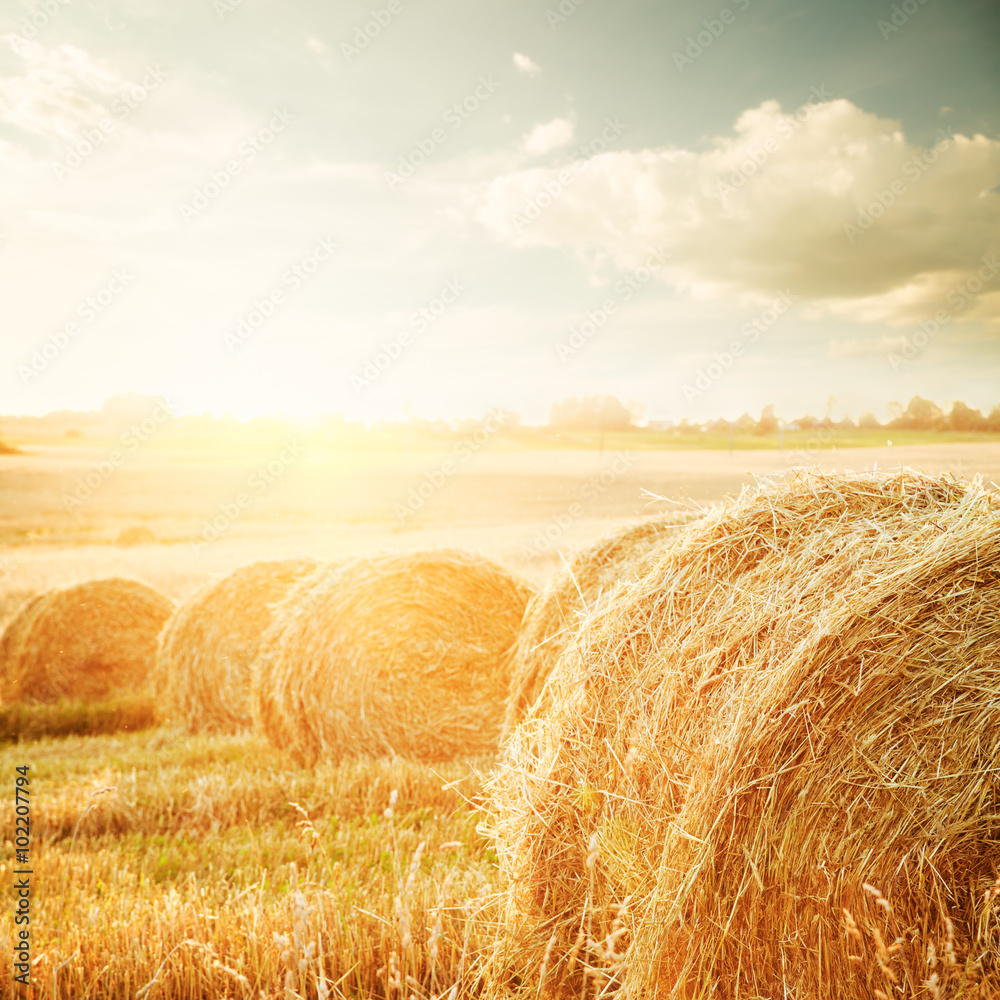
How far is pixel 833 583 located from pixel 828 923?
1.09 m

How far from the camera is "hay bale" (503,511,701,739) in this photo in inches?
199

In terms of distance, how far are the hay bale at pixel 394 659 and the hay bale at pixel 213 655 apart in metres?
1.28

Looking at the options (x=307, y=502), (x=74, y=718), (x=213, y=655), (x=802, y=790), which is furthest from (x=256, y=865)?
(x=307, y=502)

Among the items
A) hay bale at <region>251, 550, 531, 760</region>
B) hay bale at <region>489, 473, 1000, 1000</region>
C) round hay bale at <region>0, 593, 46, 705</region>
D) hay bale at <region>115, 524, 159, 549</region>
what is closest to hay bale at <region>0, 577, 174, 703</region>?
round hay bale at <region>0, 593, 46, 705</region>

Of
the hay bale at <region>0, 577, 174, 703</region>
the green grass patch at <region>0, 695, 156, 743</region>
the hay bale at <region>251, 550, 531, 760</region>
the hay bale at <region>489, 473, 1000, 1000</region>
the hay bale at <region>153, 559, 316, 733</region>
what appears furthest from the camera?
the hay bale at <region>0, 577, 174, 703</region>

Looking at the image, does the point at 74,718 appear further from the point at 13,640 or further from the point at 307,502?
the point at 307,502

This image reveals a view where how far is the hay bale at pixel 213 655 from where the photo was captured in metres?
7.52

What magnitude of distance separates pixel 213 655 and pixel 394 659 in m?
2.36

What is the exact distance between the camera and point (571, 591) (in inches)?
206

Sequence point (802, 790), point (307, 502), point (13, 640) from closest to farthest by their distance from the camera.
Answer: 1. point (802, 790)
2. point (13, 640)
3. point (307, 502)

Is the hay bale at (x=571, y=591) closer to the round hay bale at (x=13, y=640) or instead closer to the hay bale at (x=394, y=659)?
the hay bale at (x=394, y=659)

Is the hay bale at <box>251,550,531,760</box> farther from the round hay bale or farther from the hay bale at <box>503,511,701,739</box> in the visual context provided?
the round hay bale

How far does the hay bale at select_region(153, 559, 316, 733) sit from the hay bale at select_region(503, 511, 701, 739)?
333 centimetres

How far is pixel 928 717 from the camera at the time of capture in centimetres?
230
